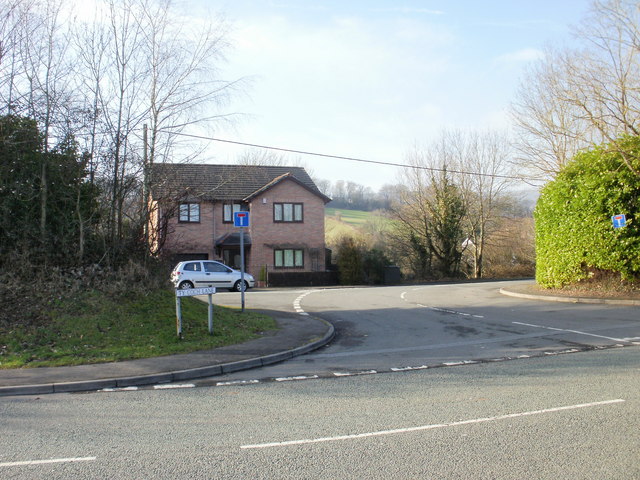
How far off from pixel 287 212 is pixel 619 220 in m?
22.4

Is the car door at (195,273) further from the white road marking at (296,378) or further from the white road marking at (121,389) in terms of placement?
the white road marking at (296,378)

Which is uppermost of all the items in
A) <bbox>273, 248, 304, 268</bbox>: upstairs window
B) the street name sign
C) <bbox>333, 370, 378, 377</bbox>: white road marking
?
<bbox>273, 248, 304, 268</bbox>: upstairs window

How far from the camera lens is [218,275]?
86.8 ft

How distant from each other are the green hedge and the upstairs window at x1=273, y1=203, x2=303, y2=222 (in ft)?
61.2

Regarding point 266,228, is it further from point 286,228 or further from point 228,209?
point 228,209

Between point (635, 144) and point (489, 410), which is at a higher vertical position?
point (635, 144)

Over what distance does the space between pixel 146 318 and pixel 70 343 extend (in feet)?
5.89

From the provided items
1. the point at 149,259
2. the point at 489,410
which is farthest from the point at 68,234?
the point at 489,410

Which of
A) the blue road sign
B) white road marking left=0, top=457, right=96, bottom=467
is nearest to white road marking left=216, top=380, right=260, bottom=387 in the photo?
white road marking left=0, top=457, right=96, bottom=467

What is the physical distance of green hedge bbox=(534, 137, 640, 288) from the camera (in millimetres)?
18828

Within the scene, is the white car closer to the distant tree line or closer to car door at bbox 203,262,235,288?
car door at bbox 203,262,235,288

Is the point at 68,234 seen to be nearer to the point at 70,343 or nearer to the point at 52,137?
the point at 52,137

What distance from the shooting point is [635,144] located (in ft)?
62.2

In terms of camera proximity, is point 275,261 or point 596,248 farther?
point 275,261
